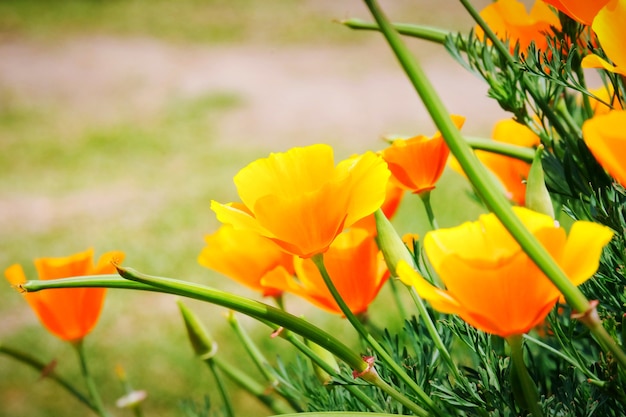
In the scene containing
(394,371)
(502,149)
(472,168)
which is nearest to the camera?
(472,168)

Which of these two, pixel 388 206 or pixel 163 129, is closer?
pixel 388 206

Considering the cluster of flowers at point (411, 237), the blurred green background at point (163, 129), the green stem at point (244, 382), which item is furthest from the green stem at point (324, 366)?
the blurred green background at point (163, 129)

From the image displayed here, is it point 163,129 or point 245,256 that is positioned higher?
point 163,129

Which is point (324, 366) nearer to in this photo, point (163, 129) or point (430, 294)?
point (430, 294)

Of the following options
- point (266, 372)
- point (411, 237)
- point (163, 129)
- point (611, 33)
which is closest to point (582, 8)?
point (611, 33)

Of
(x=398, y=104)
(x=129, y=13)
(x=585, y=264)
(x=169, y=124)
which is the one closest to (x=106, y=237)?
(x=169, y=124)
